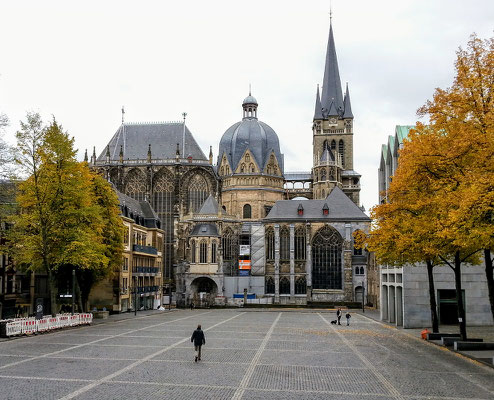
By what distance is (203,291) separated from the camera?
7719 cm

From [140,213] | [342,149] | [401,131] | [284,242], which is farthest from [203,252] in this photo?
[342,149]

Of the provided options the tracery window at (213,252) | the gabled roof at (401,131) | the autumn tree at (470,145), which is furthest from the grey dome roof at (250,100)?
the autumn tree at (470,145)

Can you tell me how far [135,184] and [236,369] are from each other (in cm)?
7448

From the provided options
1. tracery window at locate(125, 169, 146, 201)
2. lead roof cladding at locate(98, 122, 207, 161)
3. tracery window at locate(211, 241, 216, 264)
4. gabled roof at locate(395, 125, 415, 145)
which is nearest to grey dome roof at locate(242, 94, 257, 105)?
lead roof cladding at locate(98, 122, 207, 161)

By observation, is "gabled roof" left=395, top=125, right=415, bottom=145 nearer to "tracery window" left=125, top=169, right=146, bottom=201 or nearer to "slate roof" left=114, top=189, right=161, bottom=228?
"slate roof" left=114, top=189, right=161, bottom=228

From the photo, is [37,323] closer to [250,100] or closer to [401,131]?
[401,131]

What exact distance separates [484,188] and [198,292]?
61127 millimetres

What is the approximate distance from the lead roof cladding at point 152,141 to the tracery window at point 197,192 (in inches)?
164

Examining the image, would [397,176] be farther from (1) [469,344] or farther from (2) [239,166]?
(2) [239,166]

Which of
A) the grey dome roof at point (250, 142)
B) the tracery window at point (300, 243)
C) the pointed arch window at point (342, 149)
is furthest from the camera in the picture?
the pointed arch window at point (342, 149)

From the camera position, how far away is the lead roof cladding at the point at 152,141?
94.0 meters

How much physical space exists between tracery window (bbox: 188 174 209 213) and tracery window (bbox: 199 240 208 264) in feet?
41.2

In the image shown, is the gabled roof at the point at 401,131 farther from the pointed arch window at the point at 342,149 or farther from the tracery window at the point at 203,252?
the pointed arch window at the point at 342,149

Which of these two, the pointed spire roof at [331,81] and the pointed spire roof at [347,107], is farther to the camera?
the pointed spire roof at [331,81]
